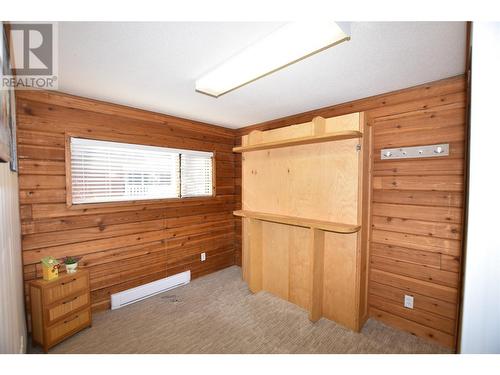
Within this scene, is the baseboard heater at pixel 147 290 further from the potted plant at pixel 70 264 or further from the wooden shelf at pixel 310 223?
the wooden shelf at pixel 310 223

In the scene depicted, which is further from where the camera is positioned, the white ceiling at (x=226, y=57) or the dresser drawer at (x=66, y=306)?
the dresser drawer at (x=66, y=306)

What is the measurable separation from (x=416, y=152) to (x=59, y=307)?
11.3 ft

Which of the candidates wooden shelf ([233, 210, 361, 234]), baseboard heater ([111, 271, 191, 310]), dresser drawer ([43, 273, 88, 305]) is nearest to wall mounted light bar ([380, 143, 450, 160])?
wooden shelf ([233, 210, 361, 234])

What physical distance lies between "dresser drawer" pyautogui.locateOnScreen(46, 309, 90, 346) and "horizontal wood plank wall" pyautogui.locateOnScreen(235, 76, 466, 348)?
284 centimetres

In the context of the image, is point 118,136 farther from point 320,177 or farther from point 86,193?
point 320,177

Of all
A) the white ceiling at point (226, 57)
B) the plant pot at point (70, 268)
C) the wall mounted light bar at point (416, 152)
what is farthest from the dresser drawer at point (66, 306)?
the wall mounted light bar at point (416, 152)

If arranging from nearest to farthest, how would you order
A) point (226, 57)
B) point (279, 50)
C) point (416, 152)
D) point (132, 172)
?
1. point (279, 50)
2. point (226, 57)
3. point (416, 152)
4. point (132, 172)

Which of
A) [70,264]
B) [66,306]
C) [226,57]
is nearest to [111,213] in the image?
[70,264]

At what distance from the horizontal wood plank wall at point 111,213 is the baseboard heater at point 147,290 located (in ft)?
0.25

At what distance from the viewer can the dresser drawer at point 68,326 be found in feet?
5.98

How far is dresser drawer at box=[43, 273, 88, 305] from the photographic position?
1.83m

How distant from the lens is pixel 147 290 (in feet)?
8.89

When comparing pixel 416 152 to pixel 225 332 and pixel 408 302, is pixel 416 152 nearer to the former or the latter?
pixel 408 302
